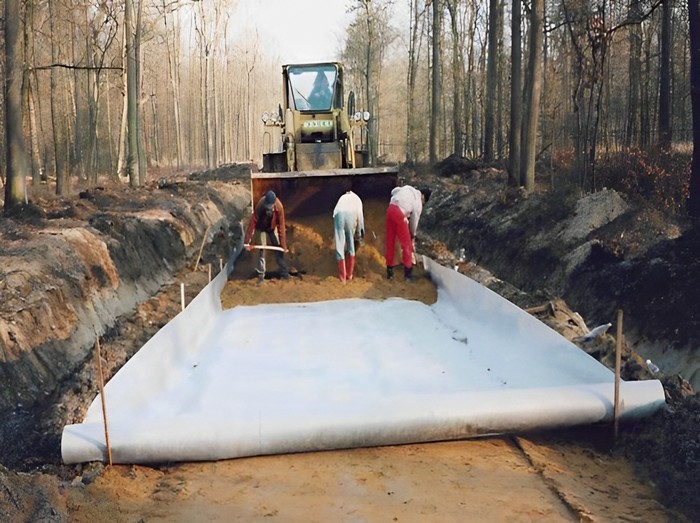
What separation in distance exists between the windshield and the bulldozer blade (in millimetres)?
3111

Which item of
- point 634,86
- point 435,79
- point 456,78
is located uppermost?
point 456,78

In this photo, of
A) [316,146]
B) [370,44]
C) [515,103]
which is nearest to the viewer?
[316,146]

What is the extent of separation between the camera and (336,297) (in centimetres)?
962

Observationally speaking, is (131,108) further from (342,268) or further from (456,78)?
(456,78)

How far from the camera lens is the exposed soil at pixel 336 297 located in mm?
4145

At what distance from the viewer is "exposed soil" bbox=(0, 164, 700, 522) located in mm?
4145

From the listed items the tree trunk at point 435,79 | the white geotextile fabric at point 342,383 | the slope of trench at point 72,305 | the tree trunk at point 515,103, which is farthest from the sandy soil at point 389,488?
the tree trunk at point 435,79

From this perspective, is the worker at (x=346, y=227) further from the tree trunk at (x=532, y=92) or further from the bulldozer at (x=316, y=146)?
the tree trunk at (x=532, y=92)

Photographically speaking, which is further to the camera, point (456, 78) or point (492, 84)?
point (456, 78)

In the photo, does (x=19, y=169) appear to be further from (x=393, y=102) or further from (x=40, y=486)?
(x=393, y=102)

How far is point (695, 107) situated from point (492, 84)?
11569mm

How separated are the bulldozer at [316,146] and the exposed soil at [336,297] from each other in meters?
0.47

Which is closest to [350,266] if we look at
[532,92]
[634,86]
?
[532,92]

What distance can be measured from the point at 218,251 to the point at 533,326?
978 centimetres
